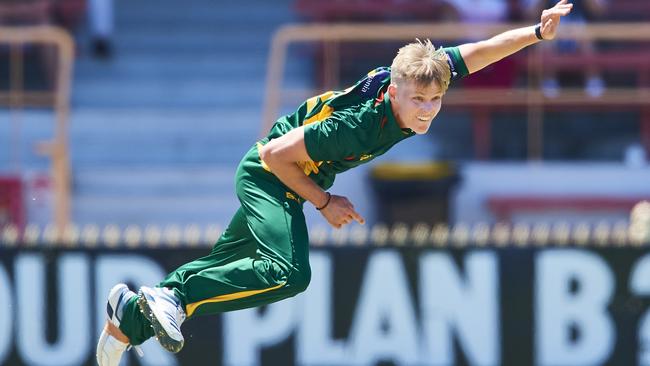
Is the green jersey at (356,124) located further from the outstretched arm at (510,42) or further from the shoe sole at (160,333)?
the shoe sole at (160,333)

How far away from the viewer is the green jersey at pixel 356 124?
23.2 feet

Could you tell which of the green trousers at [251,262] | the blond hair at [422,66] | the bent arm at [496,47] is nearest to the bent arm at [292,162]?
the green trousers at [251,262]

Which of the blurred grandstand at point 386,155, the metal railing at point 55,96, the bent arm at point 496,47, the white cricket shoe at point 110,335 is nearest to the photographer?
the bent arm at point 496,47

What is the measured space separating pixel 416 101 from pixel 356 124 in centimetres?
33

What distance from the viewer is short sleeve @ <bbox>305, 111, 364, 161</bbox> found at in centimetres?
705

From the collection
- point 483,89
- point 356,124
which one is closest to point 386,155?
point 483,89

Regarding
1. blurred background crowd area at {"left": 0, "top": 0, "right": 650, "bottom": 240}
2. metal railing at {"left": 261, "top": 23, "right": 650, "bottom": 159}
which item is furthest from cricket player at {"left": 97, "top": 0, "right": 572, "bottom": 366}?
metal railing at {"left": 261, "top": 23, "right": 650, "bottom": 159}

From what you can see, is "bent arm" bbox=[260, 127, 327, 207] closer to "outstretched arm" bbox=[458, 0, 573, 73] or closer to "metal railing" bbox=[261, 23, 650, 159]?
"outstretched arm" bbox=[458, 0, 573, 73]

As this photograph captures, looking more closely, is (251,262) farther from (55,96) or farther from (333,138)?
(55,96)

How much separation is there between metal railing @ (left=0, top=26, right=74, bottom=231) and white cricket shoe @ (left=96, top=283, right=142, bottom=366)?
13.1 feet

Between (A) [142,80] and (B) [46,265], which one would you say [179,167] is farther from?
(B) [46,265]

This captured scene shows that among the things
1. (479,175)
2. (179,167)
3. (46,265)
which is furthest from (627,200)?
(46,265)

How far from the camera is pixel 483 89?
12.7 metres

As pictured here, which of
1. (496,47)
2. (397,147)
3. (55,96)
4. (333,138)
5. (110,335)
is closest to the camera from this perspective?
(333,138)
